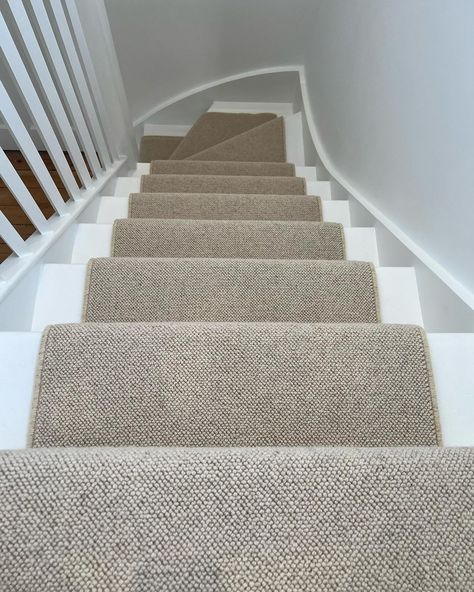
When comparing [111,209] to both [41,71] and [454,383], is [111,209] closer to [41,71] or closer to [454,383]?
[41,71]

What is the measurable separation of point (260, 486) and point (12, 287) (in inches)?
27.5

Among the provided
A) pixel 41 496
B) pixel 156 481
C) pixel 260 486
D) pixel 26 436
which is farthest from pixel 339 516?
pixel 26 436

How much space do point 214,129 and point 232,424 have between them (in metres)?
2.80

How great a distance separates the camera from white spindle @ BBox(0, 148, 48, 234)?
941 mm

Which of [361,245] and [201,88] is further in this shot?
[201,88]

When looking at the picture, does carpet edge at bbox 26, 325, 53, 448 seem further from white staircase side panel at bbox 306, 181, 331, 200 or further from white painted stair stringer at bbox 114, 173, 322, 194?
white staircase side panel at bbox 306, 181, 331, 200

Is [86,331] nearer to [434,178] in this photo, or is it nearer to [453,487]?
[453,487]

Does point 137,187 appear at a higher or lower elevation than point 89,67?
lower

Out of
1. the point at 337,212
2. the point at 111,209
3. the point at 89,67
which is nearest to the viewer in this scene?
the point at 89,67

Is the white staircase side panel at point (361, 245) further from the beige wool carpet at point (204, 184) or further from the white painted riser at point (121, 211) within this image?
the beige wool carpet at point (204, 184)

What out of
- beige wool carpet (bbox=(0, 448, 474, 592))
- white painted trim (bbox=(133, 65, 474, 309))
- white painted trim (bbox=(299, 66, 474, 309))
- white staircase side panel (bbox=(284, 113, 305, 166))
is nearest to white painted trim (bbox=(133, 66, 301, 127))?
white painted trim (bbox=(133, 65, 474, 309))

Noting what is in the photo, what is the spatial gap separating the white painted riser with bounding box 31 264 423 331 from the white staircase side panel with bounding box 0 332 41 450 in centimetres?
22

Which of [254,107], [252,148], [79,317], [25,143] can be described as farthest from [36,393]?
[254,107]

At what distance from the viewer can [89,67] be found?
5.08 feet
